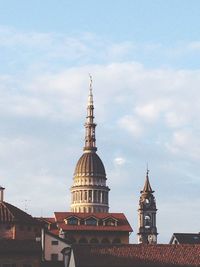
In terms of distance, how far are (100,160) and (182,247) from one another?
10636cm

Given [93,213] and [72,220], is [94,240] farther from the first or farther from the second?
[93,213]

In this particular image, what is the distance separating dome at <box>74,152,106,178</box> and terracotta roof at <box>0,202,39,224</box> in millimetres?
77169

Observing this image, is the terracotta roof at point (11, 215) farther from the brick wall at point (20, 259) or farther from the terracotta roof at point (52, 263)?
the brick wall at point (20, 259)

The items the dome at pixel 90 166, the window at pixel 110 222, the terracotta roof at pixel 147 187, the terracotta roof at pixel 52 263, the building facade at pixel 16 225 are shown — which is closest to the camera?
the terracotta roof at pixel 52 263

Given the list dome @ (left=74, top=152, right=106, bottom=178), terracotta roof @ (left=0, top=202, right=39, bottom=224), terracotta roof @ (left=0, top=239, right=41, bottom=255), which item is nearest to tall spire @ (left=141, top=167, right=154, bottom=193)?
dome @ (left=74, top=152, right=106, bottom=178)

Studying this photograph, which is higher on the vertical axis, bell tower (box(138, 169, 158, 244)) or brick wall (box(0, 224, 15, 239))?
bell tower (box(138, 169, 158, 244))

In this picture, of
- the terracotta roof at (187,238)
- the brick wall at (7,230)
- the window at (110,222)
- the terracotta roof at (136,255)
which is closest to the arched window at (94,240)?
the window at (110,222)

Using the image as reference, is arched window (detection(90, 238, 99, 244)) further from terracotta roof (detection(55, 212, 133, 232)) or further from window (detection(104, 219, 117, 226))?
window (detection(104, 219, 117, 226))

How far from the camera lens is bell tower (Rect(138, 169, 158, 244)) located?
162 metres

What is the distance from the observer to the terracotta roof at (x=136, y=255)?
239ft

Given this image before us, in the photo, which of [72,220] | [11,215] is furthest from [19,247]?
[72,220]

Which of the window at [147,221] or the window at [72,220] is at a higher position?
the window at [147,221]

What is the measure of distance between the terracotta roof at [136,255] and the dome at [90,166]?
337 ft

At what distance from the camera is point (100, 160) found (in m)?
184
